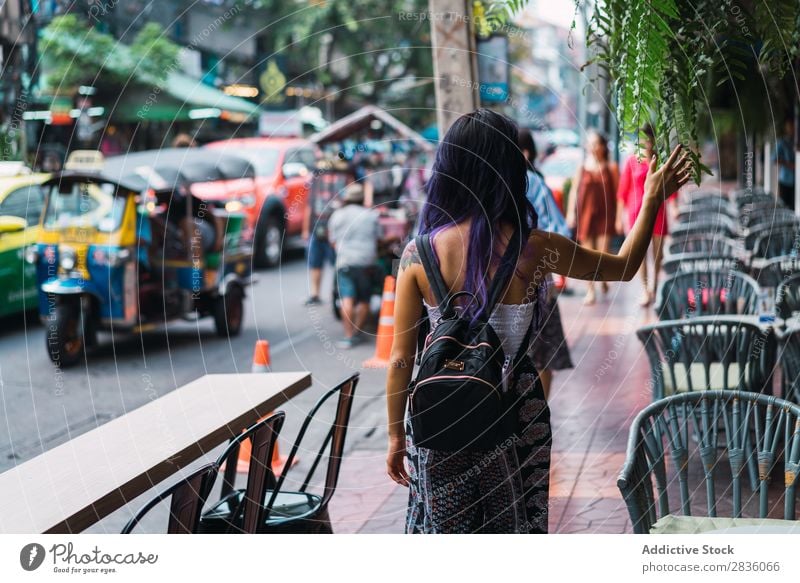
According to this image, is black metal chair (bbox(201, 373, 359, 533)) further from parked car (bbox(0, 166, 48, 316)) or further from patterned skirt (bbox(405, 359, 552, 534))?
parked car (bbox(0, 166, 48, 316))

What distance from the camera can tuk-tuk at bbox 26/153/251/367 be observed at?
921 centimetres

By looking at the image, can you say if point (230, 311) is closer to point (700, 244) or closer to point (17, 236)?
point (17, 236)

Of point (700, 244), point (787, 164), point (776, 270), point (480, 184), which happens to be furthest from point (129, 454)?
point (787, 164)

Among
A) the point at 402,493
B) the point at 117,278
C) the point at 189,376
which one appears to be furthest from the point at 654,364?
the point at 117,278

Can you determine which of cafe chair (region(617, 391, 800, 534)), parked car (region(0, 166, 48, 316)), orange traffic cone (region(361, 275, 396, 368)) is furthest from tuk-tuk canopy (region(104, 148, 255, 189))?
cafe chair (region(617, 391, 800, 534))

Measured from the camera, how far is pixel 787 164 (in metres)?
11.7

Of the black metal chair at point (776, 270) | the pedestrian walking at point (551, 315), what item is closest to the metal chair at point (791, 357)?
the pedestrian walking at point (551, 315)

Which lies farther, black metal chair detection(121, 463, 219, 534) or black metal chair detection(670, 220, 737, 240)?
black metal chair detection(670, 220, 737, 240)

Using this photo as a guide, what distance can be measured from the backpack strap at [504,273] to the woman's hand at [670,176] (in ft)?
1.39

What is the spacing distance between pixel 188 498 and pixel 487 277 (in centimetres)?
107

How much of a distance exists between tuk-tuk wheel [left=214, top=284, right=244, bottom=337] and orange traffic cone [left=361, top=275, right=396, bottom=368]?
204 centimetres

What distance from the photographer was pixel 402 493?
18.2ft

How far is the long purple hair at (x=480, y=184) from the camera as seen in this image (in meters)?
2.94
